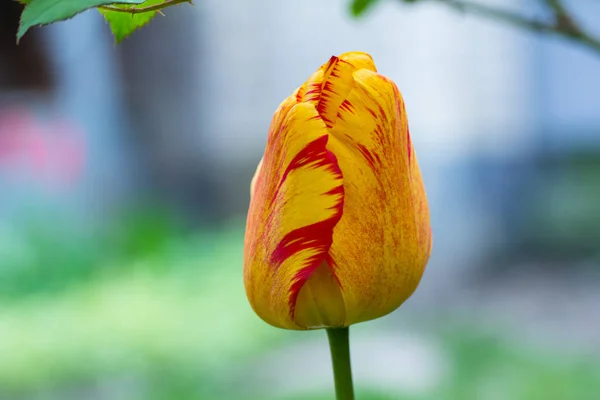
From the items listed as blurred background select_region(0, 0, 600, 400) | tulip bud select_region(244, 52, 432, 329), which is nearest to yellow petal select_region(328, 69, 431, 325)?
tulip bud select_region(244, 52, 432, 329)

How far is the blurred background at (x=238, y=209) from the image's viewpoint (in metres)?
1.42

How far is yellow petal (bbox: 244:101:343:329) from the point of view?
17cm

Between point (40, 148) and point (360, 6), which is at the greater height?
point (40, 148)

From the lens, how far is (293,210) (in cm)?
17

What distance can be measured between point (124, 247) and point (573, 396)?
3.37ft

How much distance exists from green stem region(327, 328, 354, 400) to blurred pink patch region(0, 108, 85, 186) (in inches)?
70.2

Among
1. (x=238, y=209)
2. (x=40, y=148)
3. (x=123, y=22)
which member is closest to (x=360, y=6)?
(x=123, y=22)

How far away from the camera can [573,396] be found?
1285mm

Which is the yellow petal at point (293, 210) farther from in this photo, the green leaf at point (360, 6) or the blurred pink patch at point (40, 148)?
the blurred pink patch at point (40, 148)

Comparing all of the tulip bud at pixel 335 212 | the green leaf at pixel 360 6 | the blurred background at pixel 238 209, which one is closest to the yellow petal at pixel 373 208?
the tulip bud at pixel 335 212

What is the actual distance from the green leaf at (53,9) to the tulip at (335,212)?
2.0 inches

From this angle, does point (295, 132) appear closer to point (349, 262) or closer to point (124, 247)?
point (349, 262)

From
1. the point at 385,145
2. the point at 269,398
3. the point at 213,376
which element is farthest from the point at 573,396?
the point at 385,145

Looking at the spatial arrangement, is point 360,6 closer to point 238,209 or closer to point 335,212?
point 335,212
